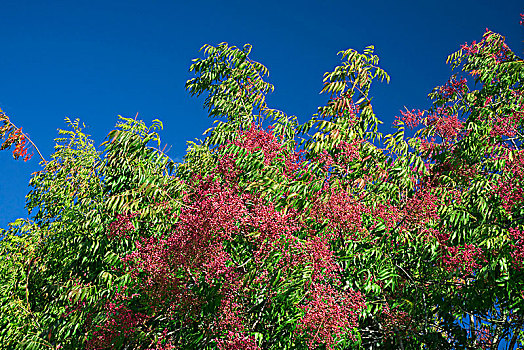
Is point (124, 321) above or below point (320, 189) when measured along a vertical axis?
below

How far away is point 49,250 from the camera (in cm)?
733

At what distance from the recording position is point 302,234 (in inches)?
166

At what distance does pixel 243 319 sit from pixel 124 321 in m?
0.95

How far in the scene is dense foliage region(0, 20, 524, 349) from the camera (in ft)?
12.4

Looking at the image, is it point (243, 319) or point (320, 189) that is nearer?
point (243, 319)

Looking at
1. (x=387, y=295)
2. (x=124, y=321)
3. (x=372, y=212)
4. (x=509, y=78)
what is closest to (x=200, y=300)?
(x=124, y=321)

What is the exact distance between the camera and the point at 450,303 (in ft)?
16.2

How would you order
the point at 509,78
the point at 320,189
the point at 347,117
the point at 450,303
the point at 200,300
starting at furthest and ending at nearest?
the point at 509,78, the point at 347,117, the point at 450,303, the point at 320,189, the point at 200,300

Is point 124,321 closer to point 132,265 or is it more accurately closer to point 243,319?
point 132,265

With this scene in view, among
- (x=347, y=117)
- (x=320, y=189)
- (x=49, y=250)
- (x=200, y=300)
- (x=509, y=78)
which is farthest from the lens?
(x=49, y=250)

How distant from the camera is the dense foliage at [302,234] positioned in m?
3.78

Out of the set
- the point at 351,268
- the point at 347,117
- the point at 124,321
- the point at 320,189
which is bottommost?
the point at 124,321

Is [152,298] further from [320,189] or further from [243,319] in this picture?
[320,189]

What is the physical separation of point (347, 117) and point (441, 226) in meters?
1.47
